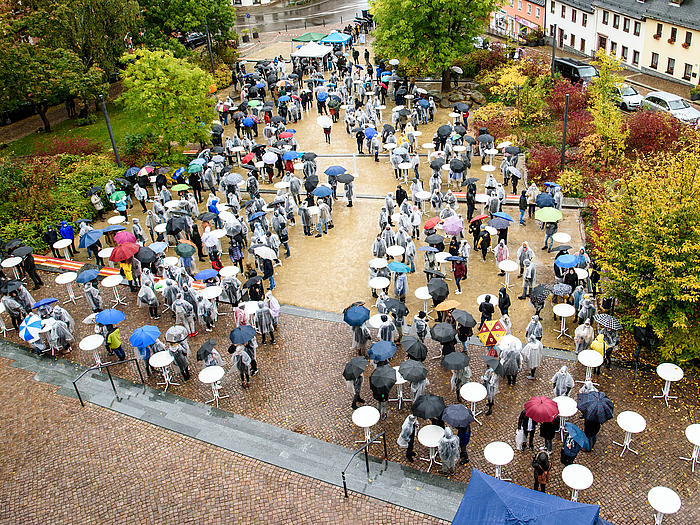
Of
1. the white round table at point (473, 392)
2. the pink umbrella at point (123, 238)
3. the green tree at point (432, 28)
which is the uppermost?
the green tree at point (432, 28)

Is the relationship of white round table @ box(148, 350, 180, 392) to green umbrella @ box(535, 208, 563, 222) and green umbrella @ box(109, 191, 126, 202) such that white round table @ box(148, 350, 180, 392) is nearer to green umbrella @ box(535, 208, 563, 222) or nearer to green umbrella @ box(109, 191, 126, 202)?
green umbrella @ box(109, 191, 126, 202)

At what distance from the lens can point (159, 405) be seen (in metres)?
15.3

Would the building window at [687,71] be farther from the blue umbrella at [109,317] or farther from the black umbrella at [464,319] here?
the blue umbrella at [109,317]

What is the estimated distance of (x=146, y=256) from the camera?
1892 centimetres

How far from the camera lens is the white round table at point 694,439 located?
12164 millimetres

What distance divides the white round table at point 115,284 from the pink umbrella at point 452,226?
10444 mm

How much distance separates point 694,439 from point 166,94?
79.7ft

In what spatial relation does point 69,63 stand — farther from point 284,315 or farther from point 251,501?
point 251,501

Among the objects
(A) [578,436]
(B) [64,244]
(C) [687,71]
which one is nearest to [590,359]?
(A) [578,436]

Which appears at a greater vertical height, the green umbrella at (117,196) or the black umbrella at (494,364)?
the green umbrella at (117,196)

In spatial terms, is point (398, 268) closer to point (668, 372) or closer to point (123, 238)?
point (668, 372)

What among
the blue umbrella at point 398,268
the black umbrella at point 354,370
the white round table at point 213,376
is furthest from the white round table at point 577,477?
the white round table at point 213,376

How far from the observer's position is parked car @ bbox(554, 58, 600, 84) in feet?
113

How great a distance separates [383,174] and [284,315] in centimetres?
1117
